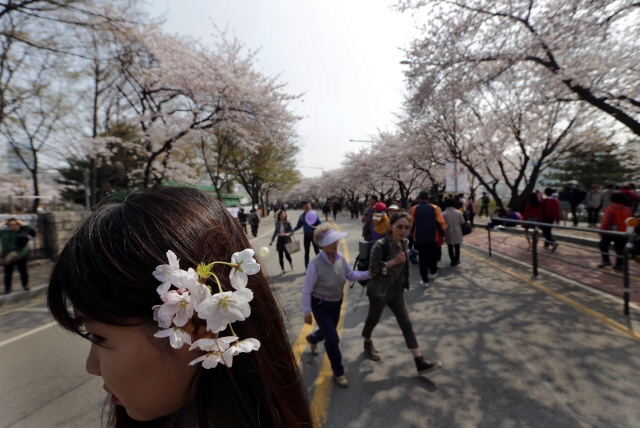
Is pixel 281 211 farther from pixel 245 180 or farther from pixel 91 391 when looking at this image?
pixel 245 180

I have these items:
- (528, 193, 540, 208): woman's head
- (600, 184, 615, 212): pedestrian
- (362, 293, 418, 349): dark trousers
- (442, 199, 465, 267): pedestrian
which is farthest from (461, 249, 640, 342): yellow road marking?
(600, 184, 615, 212): pedestrian

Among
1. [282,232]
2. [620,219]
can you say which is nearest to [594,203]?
[620,219]

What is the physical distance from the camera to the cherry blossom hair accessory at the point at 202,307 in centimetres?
75

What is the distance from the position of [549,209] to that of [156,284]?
10774 mm

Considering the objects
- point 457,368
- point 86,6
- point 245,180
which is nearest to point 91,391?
point 457,368

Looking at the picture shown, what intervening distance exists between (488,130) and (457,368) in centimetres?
1526

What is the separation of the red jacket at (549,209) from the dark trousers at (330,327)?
8.47m

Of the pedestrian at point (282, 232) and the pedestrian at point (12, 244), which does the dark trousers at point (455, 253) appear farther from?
Answer: the pedestrian at point (12, 244)

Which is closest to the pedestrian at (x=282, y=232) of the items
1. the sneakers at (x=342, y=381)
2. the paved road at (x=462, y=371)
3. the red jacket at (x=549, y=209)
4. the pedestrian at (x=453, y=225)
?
the paved road at (x=462, y=371)

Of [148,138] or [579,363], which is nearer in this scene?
[579,363]

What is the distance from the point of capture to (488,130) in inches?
623

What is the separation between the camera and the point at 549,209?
30.0 ft

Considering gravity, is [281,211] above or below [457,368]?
above

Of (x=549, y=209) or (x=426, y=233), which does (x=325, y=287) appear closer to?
(x=426, y=233)
